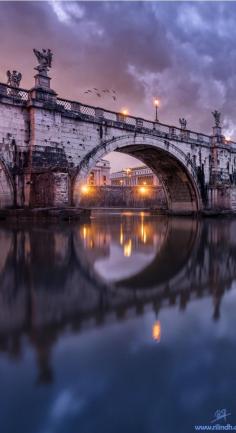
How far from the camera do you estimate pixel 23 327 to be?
8.49 ft

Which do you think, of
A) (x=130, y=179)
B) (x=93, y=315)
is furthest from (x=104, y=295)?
(x=130, y=179)

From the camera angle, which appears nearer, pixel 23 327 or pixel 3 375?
pixel 3 375

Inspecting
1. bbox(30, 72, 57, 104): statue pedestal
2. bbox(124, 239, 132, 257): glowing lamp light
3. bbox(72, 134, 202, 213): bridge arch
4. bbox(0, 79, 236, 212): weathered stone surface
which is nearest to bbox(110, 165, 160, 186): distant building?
bbox(72, 134, 202, 213): bridge arch

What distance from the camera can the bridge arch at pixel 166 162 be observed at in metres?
18.3

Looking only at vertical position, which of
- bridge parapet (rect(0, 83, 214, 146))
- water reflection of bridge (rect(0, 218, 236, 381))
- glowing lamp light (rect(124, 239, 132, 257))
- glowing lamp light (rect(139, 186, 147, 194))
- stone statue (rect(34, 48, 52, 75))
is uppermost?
stone statue (rect(34, 48, 52, 75))

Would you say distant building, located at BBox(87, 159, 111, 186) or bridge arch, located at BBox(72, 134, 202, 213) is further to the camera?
distant building, located at BBox(87, 159, 111, 186)

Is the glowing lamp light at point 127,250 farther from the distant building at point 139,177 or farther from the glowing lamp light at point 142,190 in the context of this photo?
the distant building at point 139,177

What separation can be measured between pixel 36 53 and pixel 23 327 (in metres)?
14.9

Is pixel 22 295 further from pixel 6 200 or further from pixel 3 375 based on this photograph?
pixel 6 200

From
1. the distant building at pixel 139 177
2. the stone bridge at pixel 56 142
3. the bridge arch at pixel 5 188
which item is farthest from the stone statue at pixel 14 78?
the distant building at pixel 139 177

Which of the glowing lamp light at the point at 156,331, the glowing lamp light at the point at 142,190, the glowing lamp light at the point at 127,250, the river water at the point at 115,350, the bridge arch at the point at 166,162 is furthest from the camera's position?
the glowing lamp light at the point at 142,190

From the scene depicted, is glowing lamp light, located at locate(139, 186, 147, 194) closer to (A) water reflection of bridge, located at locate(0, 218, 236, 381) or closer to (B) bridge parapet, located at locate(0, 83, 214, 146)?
(B) bridge parapet, located at locate(0, 83, 214, 146)

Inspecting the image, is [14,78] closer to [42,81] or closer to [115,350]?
[42,81]

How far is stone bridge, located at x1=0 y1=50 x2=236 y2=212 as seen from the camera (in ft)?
45.5
